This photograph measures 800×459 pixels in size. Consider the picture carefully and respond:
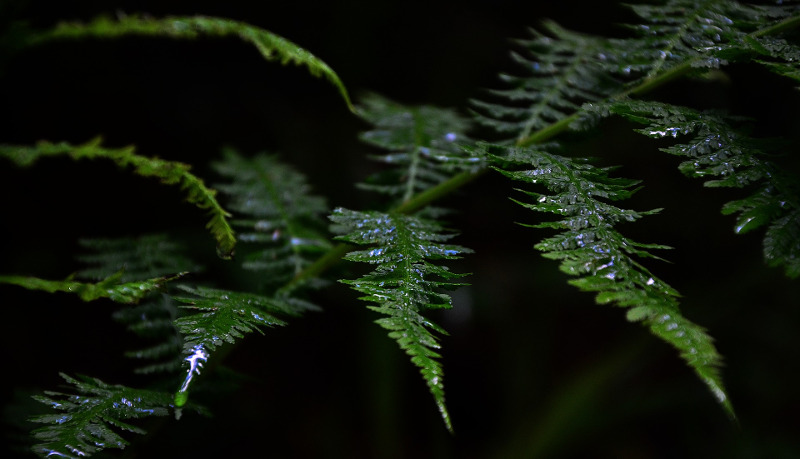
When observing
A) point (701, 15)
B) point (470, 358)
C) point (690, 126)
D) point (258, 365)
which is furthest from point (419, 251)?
point (470, 358)

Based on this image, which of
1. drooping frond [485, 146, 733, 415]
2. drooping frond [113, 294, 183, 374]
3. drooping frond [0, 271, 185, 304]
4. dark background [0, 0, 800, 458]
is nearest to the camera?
drooping frond [485, 146, 733, 415]

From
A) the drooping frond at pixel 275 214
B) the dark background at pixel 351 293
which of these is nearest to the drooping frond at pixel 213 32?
the drooping frond at pixel 275 214

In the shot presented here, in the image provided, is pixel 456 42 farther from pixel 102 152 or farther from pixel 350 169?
pixel 102 152

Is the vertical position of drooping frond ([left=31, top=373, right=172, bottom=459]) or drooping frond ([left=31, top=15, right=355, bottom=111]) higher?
drooping frond ([left=31, top=15, right=355, bottom=111])

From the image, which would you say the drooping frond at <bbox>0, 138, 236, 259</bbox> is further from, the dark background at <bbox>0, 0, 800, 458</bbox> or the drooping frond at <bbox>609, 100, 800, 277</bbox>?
the dark background at <bbox>0, 0, 800, 458</bbox>

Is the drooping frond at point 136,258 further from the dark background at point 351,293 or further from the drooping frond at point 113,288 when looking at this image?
the dark background at point 351,293

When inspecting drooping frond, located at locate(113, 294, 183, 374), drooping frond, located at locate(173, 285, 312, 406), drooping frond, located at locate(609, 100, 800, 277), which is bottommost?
drooping frond, located at locate(113, 294, 183, 374)

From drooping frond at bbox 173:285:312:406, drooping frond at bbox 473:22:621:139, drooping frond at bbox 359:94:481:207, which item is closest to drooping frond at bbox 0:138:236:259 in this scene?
drooping frond at bbox 173:285:312:406
